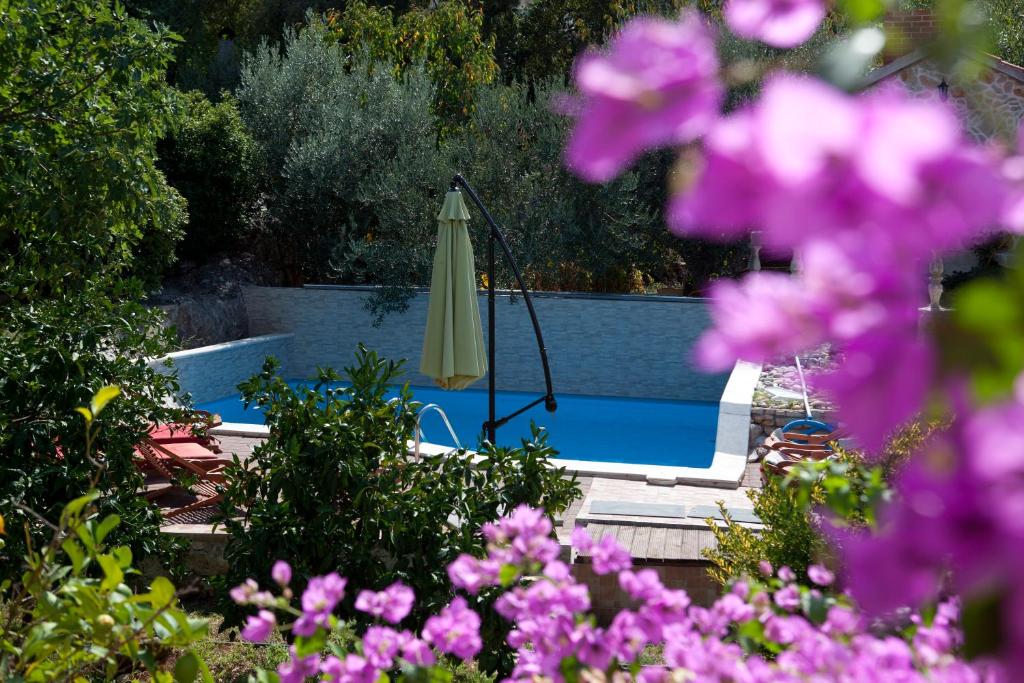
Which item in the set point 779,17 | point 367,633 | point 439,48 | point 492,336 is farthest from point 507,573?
point 439,48

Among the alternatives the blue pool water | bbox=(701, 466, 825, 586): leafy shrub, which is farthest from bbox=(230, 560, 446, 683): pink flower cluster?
the blue pool water

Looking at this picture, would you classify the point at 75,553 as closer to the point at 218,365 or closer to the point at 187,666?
the point at 187,666

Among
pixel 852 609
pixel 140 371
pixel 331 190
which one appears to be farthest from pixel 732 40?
pixel 852 609

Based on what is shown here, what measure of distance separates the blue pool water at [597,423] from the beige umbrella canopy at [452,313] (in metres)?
2.72

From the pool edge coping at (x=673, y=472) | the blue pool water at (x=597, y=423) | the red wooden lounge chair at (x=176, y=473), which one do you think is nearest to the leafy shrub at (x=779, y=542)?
the pool edge coping at (x=673, y=472)

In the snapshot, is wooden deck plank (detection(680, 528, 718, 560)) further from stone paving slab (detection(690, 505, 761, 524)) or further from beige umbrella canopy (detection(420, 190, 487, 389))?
beige umbrella canopy (detection(420, 190, 487, 389))

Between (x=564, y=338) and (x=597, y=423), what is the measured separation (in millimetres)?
1645

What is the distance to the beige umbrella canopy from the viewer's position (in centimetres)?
770

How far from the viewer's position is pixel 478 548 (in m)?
3.35

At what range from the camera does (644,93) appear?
480mm

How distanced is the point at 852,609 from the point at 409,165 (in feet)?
41.1

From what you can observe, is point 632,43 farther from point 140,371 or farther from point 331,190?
point 331,190

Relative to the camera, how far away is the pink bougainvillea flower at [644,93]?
48cm

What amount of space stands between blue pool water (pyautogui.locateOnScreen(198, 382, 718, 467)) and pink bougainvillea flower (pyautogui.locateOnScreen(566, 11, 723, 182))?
32.2 feet
